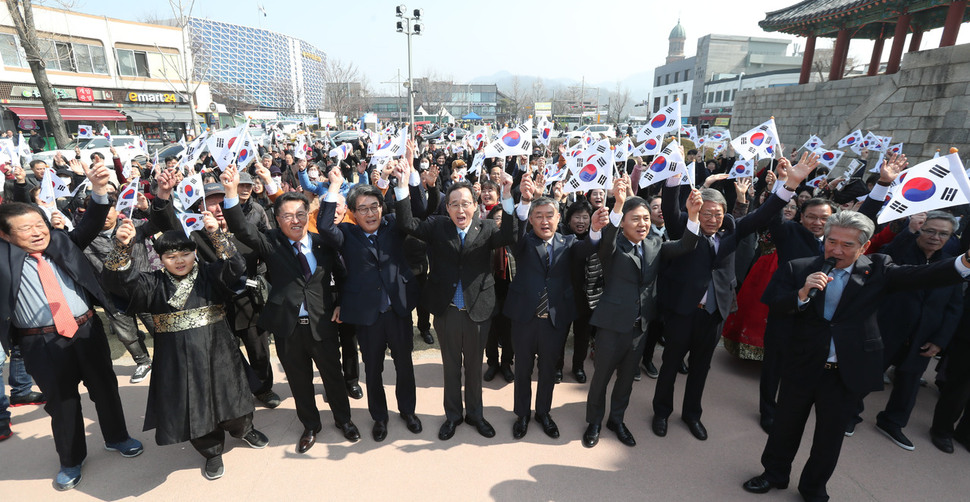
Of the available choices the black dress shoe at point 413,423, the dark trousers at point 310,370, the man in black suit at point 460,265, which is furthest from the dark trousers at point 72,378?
the man in black suit at point 460,265

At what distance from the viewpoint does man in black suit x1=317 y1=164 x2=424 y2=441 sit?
129 inches

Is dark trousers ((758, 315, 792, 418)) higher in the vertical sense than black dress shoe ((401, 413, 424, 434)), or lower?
higher

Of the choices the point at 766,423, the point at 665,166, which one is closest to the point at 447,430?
the point at 766,423

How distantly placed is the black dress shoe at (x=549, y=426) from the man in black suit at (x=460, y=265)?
0.73m

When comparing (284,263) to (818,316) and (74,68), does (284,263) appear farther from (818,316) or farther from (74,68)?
(74,68)

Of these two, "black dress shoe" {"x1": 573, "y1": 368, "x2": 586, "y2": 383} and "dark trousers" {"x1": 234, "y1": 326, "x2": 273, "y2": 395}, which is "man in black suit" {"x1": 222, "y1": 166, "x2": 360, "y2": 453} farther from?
"black dress shoe" {"x1": 573, "y1": 368, "x2": 586, "y2": 383}

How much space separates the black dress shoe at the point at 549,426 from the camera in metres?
3.64

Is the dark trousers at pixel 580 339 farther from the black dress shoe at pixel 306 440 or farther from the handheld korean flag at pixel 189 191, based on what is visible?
the handheld korean flag at pixel 189 191

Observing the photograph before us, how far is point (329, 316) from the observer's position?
11.1ft

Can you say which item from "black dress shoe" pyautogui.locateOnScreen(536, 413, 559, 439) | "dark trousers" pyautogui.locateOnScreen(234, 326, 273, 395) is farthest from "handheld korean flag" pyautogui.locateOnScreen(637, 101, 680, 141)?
"dark trousers" pyautogui.locateOnScreen(234, 326, 273, 395)

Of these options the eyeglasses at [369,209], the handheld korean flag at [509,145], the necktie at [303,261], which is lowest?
the necktie at [303,261]

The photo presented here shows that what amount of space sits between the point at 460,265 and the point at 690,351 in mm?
2017

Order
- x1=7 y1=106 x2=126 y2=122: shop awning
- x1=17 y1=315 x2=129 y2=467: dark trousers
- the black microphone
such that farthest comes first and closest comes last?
x1=7 y1=106 x2=126 y2=122: shop awning < x1=17 y1=315 x2=129 y2=467: dark trousers < the black microphone

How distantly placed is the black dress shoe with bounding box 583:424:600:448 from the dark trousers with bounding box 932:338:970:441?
2.75 metres
